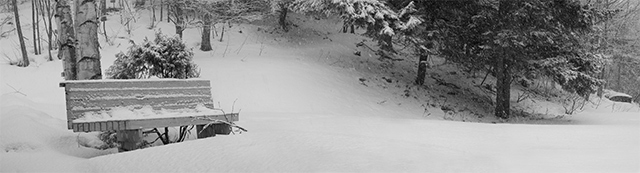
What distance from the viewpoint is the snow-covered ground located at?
312cm

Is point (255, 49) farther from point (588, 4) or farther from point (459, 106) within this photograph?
point (588, 4)

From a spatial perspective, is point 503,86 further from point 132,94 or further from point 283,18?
point 132,94

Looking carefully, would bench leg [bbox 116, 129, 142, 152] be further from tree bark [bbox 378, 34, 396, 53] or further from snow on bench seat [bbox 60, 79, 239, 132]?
tree bark [bbox 378, 34, 396, 53]

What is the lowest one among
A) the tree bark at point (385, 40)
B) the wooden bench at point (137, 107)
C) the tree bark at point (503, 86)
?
the tree bark at point (503, 86)

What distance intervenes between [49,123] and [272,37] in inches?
420

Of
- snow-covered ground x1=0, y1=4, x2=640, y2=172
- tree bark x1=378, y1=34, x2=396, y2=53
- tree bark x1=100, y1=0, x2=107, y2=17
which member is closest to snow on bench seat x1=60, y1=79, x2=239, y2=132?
snow-covered ground x1=0, y1=4, x2=640, y2=172

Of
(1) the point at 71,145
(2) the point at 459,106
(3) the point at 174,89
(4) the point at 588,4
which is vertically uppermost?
(4) the point at 588,4

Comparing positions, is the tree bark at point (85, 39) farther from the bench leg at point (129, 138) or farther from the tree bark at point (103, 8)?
the tree bark at point (103, 8)

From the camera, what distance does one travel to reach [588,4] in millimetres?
11766

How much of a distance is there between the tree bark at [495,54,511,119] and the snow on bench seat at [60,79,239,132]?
911cm

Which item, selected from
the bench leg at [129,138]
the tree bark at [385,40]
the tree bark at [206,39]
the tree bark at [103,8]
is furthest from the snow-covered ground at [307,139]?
the tree bark at [103,8]

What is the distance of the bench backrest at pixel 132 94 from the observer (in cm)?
457

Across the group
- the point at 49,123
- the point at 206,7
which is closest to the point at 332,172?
the point at 49,123

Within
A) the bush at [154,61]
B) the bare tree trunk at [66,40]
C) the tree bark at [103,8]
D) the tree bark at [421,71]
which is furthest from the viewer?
the tree bark at [103,8]
